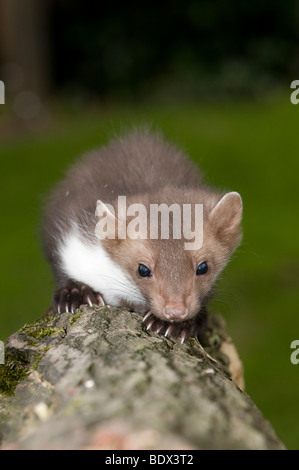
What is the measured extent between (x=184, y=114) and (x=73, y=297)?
9.18m

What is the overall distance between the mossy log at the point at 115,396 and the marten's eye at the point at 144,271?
0.67 meters

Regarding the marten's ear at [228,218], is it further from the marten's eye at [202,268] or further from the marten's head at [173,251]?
the marten's eye at [202,268]

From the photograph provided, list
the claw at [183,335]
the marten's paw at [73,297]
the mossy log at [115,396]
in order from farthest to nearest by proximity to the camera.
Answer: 1. the marten's paw at [73,297]
2. the claw at [183,335]
3. the mossy log at [115,396]

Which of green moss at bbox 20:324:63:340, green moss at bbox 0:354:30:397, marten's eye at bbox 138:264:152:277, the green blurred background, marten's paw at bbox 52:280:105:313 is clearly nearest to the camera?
green moss at bbox 0:354:30:397

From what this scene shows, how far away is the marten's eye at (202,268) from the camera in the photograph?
10.4ft

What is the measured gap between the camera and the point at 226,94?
14.0 m

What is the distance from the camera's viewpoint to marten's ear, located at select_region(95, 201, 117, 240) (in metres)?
3.32

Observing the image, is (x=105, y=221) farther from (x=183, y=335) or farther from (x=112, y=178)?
(x=183, y=335)

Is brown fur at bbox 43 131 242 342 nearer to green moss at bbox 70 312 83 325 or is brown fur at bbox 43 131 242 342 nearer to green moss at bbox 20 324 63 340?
green moss at bbox 70 312 83 325

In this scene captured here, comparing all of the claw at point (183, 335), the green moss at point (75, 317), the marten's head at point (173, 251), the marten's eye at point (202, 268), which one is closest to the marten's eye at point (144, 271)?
the marten's head at point (173, 251)

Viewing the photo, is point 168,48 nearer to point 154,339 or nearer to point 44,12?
point 44,12

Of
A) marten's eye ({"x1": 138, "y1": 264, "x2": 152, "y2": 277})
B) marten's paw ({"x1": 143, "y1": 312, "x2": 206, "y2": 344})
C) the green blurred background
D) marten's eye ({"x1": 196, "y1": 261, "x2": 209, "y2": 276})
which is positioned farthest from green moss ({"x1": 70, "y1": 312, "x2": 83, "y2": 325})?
the green blurred background

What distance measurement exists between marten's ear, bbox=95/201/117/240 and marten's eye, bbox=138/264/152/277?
0.25m
